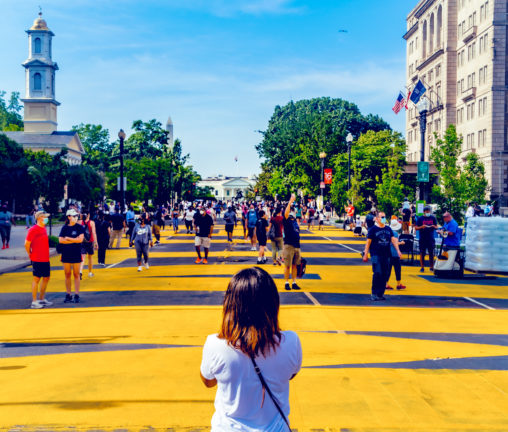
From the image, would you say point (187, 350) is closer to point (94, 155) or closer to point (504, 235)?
point (504, 235)

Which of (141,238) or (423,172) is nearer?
(141,238)

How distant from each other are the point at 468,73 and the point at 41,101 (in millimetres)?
71784

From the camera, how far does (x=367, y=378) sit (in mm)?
7258

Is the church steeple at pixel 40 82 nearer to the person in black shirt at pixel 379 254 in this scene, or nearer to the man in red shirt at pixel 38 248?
the man in red shirt at pixel 38 248

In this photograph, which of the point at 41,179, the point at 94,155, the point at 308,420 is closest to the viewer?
the point at 308,420

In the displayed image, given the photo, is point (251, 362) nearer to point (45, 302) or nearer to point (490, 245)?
point (45, 302)

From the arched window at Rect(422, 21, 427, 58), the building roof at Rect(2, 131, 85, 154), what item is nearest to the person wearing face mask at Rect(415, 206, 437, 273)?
the arched window at Rect(422, 21, 427, 58)

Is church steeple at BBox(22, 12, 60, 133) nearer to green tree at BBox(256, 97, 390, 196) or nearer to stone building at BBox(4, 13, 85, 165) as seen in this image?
stone building at BBox(4, 13, 85, 165)

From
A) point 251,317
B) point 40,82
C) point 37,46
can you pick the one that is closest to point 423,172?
point 251,317

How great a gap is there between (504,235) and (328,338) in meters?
11.3

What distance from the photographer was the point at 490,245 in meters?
18.7

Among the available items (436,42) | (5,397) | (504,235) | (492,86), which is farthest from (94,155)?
(5,397)

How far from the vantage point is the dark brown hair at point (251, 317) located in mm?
3115

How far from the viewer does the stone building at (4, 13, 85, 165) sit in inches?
4215
